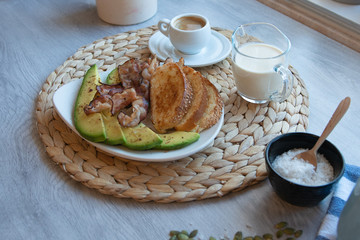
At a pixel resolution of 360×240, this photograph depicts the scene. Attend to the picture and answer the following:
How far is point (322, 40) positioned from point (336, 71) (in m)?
0.21

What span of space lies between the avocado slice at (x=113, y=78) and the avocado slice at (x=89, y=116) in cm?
3

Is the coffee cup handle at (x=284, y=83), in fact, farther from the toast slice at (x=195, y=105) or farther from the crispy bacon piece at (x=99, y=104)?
the crispy bacon piece at (x=99, y=104)

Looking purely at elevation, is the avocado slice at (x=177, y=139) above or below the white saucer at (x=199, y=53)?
above

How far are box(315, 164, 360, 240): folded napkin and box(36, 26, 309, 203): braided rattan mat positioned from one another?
7.0 inches

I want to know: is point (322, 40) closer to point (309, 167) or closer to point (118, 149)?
point (309, 167)

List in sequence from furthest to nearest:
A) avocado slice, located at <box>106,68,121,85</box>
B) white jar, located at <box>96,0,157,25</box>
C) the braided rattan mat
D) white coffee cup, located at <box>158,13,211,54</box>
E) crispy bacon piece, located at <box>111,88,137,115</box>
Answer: white jar, located at <box>96,0,157,25</box>
white coffee cup, located at <box>158,13,211,54</box>
avocado slice, located at <box>106,68,121,85</box>
crispy bacon piece, located at <box>111,88,137,115</box>
the braided rattan mat

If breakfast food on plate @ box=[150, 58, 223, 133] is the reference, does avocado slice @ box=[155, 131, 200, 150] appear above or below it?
below

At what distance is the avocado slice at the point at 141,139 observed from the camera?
103cm

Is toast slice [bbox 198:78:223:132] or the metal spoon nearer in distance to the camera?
the metal spoon

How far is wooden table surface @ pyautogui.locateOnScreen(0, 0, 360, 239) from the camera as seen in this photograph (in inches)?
37.6

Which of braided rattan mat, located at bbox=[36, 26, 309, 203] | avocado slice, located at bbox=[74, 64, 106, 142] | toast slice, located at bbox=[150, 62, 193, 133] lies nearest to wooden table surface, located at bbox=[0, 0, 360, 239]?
braided rattan mat, located at bbox=[36, 26, 309, 203]

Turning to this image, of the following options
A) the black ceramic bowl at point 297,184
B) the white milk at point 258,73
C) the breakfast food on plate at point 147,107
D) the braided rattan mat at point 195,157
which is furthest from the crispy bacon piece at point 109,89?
the black ceramic bowl at point 297,184

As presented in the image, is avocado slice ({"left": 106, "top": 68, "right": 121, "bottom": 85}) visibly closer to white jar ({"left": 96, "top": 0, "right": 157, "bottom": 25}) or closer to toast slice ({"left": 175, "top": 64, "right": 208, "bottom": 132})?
toast slice ({"left": 175, "top": 64, "right": 208, "bottom": 132})

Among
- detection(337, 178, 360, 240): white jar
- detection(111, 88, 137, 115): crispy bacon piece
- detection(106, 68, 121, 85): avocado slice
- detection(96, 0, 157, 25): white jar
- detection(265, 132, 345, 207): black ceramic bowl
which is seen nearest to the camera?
detection(337, 178, 360, 240): white jar
